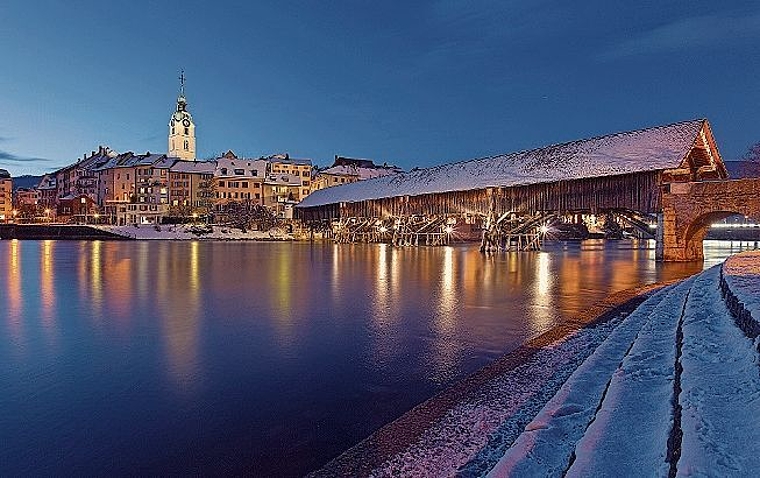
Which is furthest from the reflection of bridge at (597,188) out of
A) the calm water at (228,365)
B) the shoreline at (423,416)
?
the shoreline at (423,416)

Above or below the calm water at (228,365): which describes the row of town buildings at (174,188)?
above

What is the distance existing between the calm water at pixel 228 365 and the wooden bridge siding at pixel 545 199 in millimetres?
14056

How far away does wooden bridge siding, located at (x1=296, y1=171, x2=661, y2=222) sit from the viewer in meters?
26.1

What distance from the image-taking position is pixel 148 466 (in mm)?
3805

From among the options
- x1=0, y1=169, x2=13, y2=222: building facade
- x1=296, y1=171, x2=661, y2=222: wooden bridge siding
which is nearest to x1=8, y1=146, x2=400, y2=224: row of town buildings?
x1=0, y1=169, x2=13, y2=222: building facade

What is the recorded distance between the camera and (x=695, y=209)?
23828 mm

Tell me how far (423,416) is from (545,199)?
93.4ft

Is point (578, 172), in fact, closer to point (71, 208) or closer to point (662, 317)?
point (662, 317)

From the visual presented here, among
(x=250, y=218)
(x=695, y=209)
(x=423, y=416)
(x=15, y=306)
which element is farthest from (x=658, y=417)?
(x=250, y=218)

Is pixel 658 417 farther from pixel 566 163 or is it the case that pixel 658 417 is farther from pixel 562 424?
pixel 566 163

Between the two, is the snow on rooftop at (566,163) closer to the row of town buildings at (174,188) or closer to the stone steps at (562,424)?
the stone steps at (562,424)

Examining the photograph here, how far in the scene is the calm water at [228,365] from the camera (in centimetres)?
414

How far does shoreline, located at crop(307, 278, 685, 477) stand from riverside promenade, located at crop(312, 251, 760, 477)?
0.05ft

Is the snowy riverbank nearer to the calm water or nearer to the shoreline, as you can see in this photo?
the calm water
